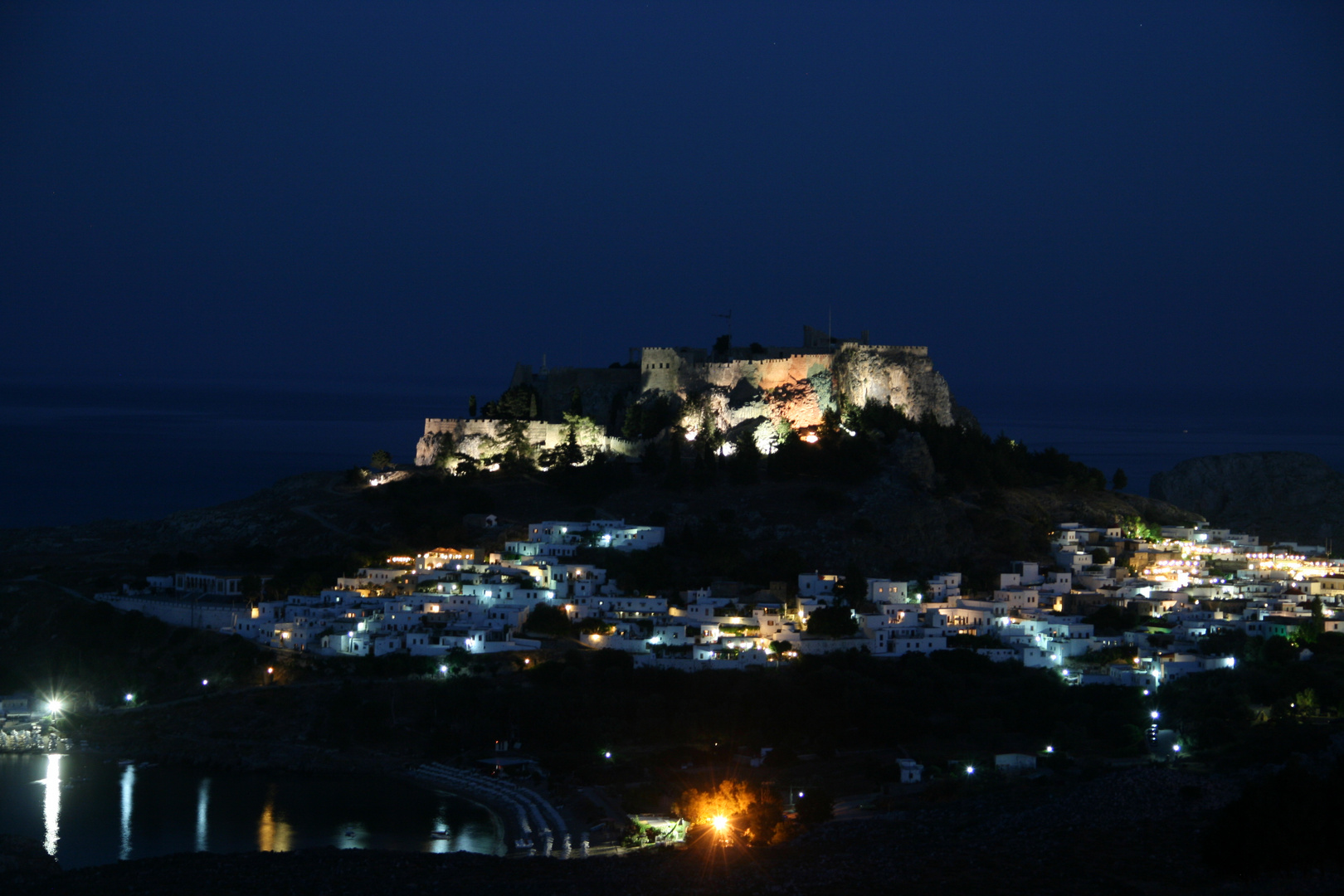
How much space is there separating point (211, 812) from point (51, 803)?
8.63ft

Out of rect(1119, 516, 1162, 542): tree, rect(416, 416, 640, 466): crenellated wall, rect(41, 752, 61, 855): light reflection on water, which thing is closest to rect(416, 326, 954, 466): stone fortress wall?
rect(416, 416, 640, 466): crenellated wall

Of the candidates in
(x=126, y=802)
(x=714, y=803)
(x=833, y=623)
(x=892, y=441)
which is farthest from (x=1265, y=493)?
(x=126, y=802)

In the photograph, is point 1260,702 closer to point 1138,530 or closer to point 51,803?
point 1138,530

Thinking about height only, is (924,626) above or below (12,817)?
above

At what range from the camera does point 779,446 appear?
4038 cm

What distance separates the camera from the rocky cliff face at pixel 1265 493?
4472 centimetres

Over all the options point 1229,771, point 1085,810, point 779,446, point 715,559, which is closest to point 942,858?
point 1085,810

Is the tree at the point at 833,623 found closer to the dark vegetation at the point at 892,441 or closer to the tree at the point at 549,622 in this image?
the tree at the point at 549,622

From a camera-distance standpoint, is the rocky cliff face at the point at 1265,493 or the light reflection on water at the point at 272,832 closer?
the light reflection on water at the point at 272,832

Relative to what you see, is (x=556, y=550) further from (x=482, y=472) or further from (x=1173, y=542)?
(x=1173, y=542)

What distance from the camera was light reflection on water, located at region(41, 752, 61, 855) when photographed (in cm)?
2355

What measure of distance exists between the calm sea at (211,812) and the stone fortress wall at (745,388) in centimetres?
1721

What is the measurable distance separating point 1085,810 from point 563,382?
2687cm

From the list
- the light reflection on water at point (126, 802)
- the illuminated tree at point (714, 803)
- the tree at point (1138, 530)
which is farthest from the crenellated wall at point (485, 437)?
the illuminated tree at point (714, 803)
